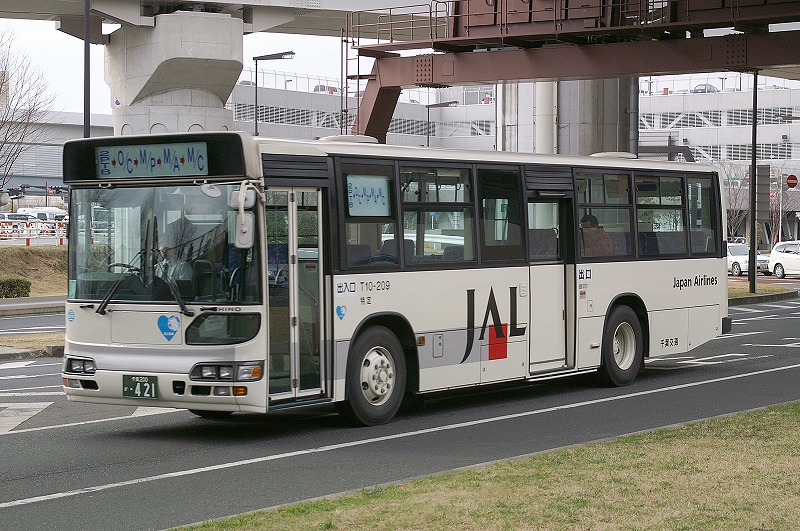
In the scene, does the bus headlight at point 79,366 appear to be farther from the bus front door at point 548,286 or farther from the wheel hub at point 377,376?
the bus front door at point 548,286

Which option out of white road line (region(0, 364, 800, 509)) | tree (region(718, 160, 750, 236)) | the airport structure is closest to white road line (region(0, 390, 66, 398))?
white road line (region(0, 364, 800, 509))

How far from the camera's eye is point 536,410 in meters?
14.5

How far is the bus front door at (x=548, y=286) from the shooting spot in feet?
50.3

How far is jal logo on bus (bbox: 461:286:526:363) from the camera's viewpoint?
46.8 feet

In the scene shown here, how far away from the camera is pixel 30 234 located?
197 feet

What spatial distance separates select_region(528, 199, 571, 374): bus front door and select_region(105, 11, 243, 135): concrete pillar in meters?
29.5

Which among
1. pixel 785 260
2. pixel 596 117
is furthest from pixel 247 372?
pixel 785 260

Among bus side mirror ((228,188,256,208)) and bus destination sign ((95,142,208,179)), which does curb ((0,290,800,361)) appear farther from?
bus side mirror ((228,188,256,208))

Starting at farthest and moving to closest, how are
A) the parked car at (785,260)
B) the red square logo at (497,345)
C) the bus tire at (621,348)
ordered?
the parked car at (785,260)
the bus tire at (621,348)
the red square logo at (497,345)

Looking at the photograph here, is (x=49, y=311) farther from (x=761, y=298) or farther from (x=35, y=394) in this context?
(x=761, y=298)

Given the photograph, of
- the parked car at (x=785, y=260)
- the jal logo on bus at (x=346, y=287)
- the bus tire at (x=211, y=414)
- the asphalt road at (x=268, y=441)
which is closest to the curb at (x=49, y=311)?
the asphalt road at (x=268, y=441)

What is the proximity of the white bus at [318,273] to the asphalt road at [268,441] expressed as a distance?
1.58ft

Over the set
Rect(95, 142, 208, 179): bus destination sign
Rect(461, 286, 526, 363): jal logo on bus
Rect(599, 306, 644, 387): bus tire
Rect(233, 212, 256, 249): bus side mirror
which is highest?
Rect(95, 142, 208, 179): bus destination sign

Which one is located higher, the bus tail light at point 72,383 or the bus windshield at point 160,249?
the bus windshield at point 160,249
